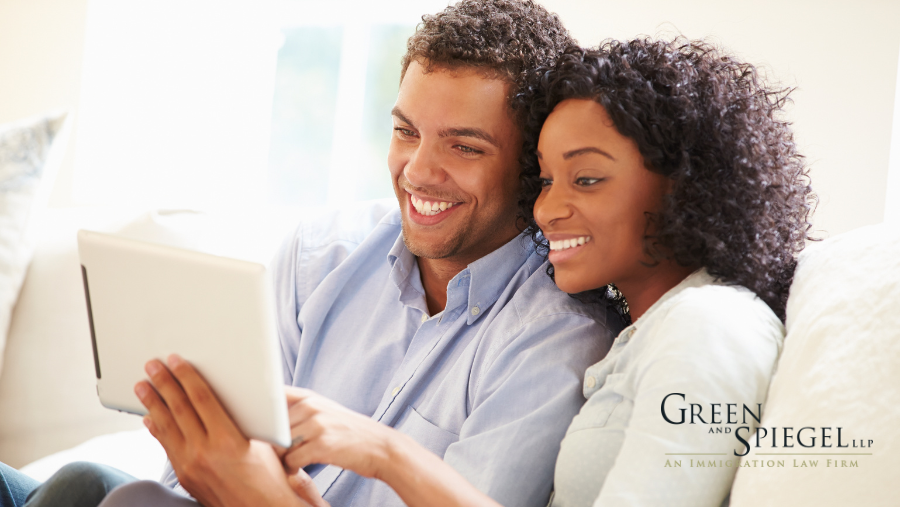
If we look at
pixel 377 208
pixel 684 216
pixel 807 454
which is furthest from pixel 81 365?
pixel 807 454

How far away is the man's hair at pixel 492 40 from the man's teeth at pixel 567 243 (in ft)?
0.91

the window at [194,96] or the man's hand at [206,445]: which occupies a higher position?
the window at [194,96]

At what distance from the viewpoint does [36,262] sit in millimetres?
1638

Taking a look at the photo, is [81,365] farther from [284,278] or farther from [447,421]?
[447,421]

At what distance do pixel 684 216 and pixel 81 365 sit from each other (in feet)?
4.07

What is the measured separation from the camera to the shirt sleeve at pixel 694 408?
0.81m

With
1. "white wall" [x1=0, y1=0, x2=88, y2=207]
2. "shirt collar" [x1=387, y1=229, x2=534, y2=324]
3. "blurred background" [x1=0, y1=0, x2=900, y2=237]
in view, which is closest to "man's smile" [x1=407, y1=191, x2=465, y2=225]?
"shirt collar" [x1=387, y1=229, x2=534, y2=324]

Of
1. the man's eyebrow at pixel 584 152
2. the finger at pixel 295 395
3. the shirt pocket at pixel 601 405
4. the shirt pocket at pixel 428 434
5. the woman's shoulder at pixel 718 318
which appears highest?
the man's eyebrow at pixel 584 152

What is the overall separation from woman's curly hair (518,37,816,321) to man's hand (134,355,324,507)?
1.84ft

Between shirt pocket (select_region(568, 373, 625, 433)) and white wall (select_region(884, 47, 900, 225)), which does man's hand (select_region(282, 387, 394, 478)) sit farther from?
white wall (select_region(884, 47, 900, 225))

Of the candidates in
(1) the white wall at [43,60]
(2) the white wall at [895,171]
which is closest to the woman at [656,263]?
(2) the white wall at [895,171]

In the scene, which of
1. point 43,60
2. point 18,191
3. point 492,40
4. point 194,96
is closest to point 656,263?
point 492,40

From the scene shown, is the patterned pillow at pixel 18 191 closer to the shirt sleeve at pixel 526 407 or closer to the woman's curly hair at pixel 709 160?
the shirt sleeve at pixel 526 407

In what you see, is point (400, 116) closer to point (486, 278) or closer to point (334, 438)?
point (486, 278)
